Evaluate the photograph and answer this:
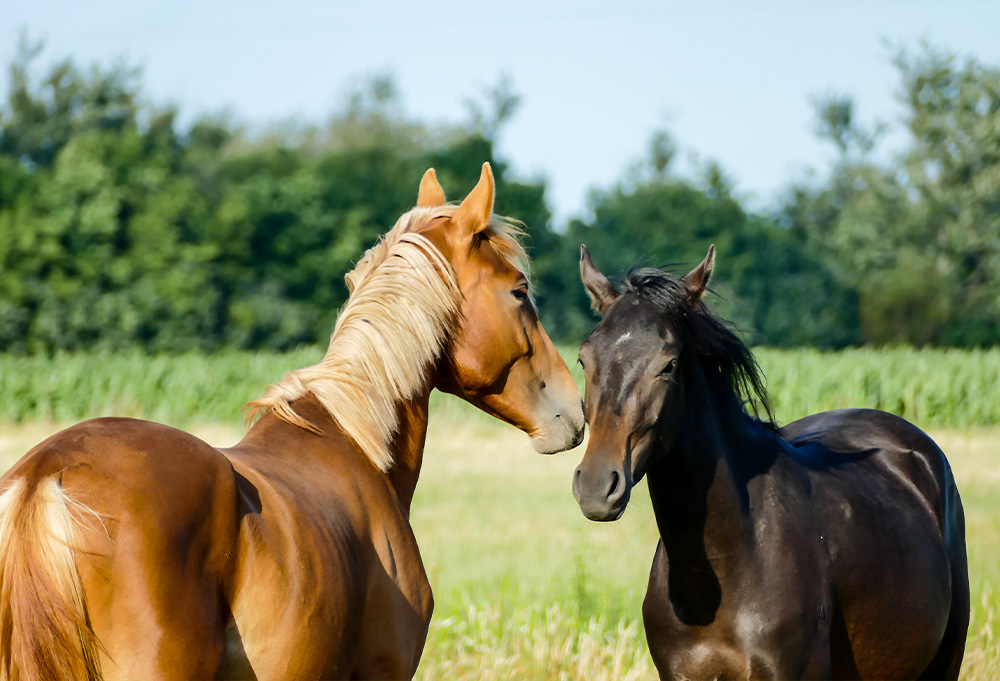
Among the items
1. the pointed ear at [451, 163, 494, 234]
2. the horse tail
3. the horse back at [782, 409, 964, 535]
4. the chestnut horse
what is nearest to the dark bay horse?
the horse back at [782, 409, 964, 535]

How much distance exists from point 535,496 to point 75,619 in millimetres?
11680

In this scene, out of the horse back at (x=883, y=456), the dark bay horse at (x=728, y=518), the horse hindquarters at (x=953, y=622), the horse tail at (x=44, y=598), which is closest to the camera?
the horse tail at (x=44, y=598)

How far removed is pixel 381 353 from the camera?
279 centimetres

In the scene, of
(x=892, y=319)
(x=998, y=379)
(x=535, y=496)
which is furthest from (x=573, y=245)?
(x=535, y=496)

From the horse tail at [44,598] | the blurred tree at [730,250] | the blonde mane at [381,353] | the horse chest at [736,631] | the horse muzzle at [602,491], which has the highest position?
the blonde mane at [381,353]

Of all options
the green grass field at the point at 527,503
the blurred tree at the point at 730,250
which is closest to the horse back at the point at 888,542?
the green grass field at the point at 527,503

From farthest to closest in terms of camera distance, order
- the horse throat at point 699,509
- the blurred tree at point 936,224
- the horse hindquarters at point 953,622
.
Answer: the blurred tree at point 936,224 → the horse hindquarters at point 953,622 → the horse throat at point 699,509

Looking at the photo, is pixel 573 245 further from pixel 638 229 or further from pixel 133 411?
pixel 133 411

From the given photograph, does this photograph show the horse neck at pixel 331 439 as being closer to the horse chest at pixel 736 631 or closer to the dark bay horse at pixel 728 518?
the dark bay horse at pixel 728 518

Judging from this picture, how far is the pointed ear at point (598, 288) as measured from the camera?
371 cm

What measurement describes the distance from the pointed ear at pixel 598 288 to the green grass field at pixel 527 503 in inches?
33.6

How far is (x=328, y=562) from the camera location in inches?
90.6

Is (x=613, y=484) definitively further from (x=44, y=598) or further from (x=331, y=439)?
(x=44, y=598)

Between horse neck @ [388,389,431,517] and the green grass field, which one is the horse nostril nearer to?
horse neck @ [388,389,431,517]
